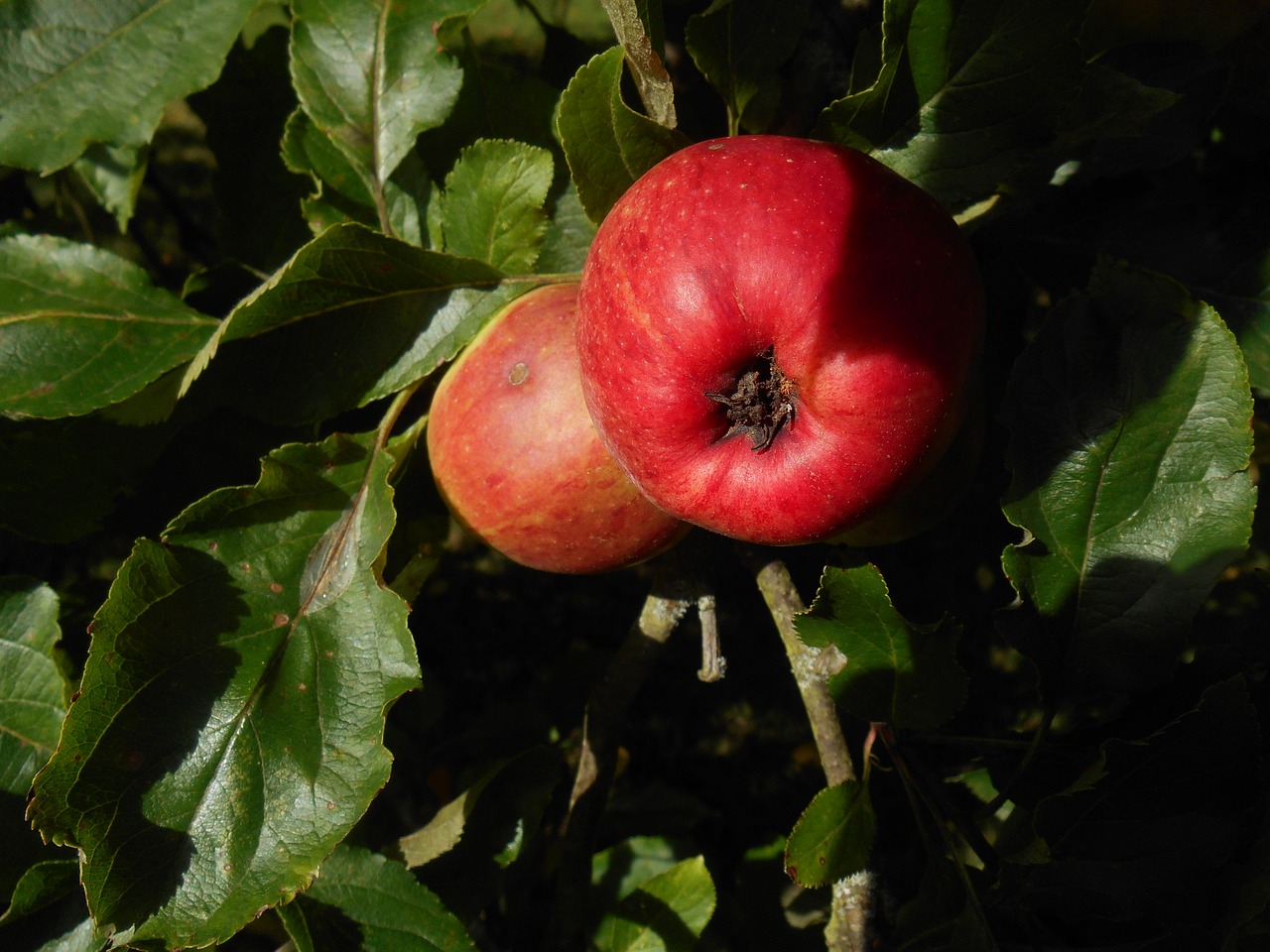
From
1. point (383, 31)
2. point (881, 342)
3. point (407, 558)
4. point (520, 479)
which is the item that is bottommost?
point (407, 558)

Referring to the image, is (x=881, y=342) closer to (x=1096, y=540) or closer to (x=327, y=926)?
(x=1096, y=540)

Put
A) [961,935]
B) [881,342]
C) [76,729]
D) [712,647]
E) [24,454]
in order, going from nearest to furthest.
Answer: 1. [881,342]
2. [76,729]
3. [961,935]
4. [24,454]
5. [712,647]

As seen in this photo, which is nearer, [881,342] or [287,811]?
[881,342]

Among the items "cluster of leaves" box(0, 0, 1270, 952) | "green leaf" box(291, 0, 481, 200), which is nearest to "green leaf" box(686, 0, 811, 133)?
"cluster of leaves" box(0, 0, 1270, 952)

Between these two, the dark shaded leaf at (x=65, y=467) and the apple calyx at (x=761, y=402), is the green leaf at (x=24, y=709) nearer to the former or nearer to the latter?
the dark shaded leaf at (x=65, y=467)

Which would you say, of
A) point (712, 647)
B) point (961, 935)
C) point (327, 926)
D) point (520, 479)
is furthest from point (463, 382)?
point (961, 935)

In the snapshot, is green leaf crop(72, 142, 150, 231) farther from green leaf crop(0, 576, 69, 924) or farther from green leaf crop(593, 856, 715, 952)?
green leaf crop(593, 856, 715, 952)

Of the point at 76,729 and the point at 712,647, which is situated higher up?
the point at 76,729
